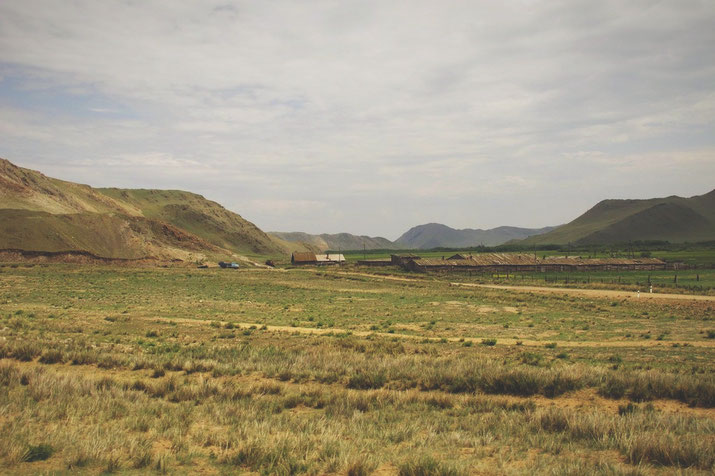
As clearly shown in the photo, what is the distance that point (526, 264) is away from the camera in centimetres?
9800

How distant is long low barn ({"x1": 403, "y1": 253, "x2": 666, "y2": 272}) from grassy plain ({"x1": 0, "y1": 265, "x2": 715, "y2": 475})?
2768 inches

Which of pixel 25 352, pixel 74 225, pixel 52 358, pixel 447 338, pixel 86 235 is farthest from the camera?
pixel 74 225

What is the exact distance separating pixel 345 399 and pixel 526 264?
94.3 m

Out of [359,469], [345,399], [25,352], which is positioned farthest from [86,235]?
[359,469]

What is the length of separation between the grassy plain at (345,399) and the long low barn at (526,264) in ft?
231

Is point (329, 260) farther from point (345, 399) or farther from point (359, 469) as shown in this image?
point (359, 469)

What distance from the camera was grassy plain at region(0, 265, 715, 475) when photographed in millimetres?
7355

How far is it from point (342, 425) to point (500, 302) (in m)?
39.0

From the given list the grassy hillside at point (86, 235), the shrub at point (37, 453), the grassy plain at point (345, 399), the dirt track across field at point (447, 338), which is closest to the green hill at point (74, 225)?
the grassy hillside at point (86, 235)

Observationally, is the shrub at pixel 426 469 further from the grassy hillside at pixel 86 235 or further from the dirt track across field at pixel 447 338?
the grassy hillside at pixel 86 235

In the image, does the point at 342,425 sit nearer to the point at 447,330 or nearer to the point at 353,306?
the point at 447,330

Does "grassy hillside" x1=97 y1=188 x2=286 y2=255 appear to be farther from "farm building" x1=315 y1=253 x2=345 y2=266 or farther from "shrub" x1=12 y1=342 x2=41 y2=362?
"shrub" x1=12 y1=342 x2=41 y2=362

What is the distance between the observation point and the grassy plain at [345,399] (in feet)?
24.1

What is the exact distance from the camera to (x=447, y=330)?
88.3 feet
